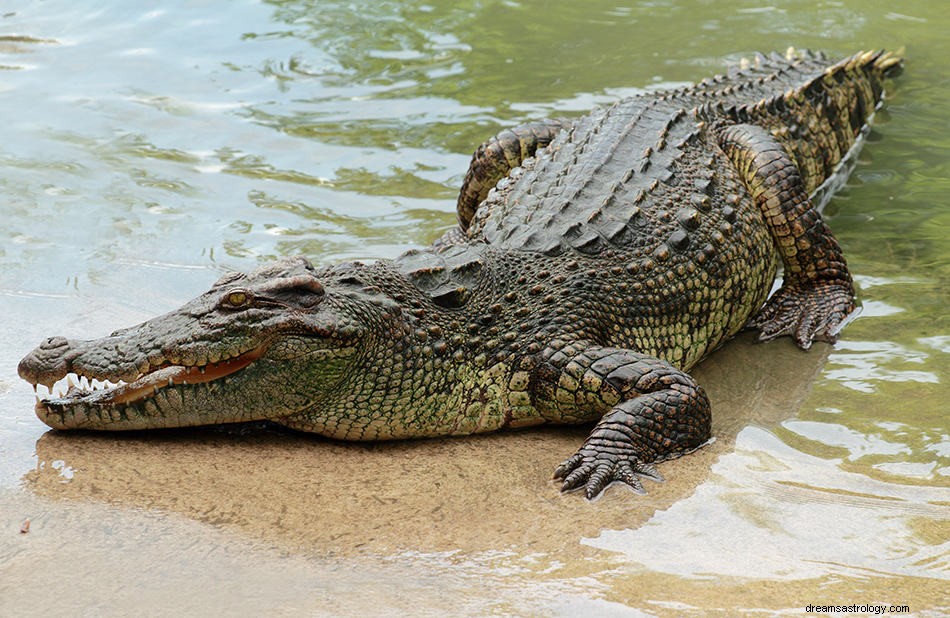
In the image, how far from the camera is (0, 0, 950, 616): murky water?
3760 mm

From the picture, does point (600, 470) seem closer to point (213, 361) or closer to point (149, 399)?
point (213, 361)

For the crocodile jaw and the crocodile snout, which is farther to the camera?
the crocodile jaw

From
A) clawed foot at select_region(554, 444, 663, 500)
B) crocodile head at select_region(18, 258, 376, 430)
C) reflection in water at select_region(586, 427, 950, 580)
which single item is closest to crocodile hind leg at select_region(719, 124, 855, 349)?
reflection in water at select_region(586, 427, 950, 580)

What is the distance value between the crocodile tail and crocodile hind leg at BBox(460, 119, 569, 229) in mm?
1155

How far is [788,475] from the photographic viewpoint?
4508mm

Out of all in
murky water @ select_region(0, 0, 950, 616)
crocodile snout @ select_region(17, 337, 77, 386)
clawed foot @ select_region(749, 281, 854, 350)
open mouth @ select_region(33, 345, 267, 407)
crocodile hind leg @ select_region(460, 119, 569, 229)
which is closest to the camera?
murky water @ select_region(0, 0, 950, 616)

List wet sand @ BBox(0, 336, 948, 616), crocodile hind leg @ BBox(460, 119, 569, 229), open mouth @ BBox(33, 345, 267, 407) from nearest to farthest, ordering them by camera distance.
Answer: wet sand @ BBox(0, 336, 948, 616) → open mouth @ BBox(33, 345, 267, 407) → crocodile hind leg @ BBox(460, 119, 569, 229)

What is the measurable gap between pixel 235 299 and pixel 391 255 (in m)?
2.35

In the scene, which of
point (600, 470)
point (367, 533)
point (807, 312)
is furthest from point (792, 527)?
point (807, 312)

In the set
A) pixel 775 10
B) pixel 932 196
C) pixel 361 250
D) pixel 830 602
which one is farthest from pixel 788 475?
pixel 775 10

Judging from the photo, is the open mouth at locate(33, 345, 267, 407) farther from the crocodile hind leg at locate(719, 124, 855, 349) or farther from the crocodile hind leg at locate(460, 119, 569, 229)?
the crocodile hind leg at locate(719, 124, 855, 349)

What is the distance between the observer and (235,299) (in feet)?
14.6

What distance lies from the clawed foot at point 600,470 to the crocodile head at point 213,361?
1.02 m

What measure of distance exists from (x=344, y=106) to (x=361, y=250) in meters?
2.74
